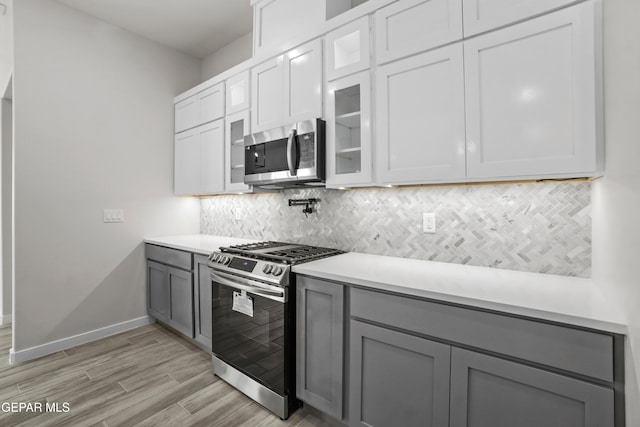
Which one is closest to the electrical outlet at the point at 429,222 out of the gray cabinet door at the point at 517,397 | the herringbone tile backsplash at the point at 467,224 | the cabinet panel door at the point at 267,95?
the herringbone tile backsplash at the point at 467,224

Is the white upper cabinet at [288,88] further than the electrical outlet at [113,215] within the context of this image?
No

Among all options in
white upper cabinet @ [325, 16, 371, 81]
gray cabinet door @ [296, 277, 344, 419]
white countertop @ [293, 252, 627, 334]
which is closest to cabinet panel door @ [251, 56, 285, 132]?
white upper cabinet @ [325, 16, 371, 81]

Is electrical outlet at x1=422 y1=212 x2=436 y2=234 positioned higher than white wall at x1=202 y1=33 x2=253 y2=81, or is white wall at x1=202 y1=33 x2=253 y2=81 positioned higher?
white wall at x1=202 y1=33 x2=253 y2=81

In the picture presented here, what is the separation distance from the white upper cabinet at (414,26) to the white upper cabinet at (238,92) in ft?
4.12

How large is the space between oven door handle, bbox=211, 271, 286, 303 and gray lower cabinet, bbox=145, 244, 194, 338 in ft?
2.01

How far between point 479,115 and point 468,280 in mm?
822

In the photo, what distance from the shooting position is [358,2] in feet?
7.73

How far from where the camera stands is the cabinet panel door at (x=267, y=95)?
7.57ft

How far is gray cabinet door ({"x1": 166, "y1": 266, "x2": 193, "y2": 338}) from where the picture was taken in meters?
2.64

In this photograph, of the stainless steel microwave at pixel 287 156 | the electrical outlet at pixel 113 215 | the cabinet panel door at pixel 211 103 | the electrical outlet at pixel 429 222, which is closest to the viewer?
the electrical outlet at pixel 429 222

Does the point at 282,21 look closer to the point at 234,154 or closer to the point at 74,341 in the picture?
the point at 234,154

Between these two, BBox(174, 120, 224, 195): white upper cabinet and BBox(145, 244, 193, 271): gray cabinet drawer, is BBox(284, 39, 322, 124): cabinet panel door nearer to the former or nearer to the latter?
BBox(174, 120, 224, 195): white upper cabinet

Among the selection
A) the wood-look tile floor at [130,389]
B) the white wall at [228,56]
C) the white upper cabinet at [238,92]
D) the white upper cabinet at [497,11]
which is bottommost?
the wood-look tile floor at [130,389]

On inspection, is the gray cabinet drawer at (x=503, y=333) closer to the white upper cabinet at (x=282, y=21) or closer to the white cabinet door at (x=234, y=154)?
the white cabinet door at (x=234, y=154)
